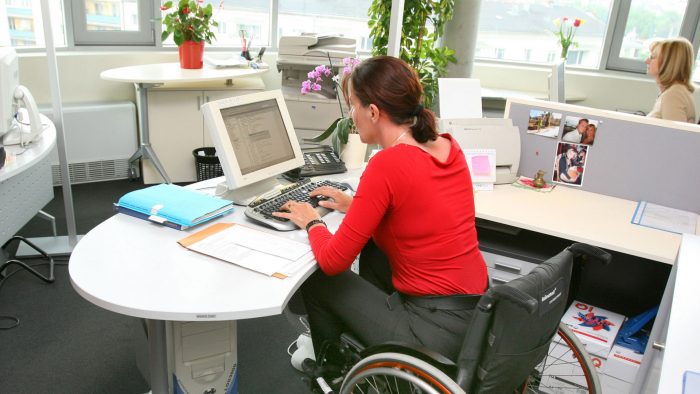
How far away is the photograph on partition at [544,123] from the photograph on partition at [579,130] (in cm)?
4

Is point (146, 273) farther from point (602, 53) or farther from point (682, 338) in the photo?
point (602, 53)

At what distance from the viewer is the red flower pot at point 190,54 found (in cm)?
377

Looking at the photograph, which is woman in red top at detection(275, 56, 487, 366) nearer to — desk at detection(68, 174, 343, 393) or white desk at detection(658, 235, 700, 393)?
desk at detection(68, 174, 343, 393)

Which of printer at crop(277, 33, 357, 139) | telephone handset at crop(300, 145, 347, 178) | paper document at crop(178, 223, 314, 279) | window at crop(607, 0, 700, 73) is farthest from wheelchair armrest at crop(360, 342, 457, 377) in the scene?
window at crop(607, 0, 700, 73)

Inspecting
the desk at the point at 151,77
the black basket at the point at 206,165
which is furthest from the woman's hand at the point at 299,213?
the black basket at the point at 206,165

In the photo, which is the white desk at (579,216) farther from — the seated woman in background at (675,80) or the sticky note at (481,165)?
the seated woman in background at (675,80)

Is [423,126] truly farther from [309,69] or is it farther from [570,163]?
[309,69]

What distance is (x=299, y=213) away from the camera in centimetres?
178

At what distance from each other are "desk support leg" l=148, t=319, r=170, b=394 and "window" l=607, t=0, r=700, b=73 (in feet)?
15.9

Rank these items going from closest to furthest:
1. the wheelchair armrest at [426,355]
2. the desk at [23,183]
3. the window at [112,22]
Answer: the wheelchair armrest at [426,355], the desk at [23,183], the window at [112,22]

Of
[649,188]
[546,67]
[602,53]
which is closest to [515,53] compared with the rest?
[546,67]

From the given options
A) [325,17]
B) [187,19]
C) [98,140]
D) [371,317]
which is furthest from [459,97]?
[325,17]

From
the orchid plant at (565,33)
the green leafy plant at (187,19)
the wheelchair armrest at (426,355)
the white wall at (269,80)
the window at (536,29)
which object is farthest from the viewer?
the window at (536,29)

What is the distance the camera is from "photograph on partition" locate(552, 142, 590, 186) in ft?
8.20
